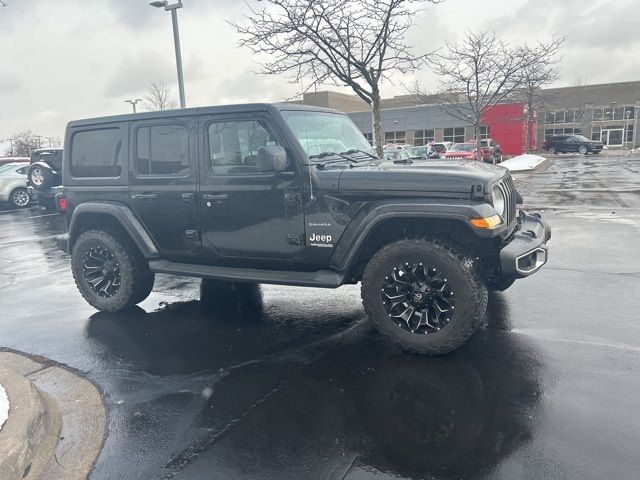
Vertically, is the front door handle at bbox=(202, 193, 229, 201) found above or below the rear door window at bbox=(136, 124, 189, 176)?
below

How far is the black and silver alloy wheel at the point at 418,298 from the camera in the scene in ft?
13.3

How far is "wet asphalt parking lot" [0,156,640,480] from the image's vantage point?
113 inches

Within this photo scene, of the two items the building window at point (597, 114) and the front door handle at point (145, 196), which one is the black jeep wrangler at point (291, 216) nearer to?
the front door handle at point (145, 196)

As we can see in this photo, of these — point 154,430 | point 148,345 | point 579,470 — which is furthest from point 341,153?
point 579,470

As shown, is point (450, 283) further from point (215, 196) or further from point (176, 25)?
point (176, 25)

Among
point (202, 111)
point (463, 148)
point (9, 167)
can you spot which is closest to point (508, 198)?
point (202, 111)

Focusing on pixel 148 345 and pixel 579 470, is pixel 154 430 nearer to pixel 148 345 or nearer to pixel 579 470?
pixel 148 345

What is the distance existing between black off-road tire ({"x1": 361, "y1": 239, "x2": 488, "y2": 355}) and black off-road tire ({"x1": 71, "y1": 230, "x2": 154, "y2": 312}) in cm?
266

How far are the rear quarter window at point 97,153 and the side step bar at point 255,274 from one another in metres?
1.12

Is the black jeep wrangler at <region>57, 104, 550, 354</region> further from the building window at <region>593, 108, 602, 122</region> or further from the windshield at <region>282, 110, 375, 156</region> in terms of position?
the building window at <region>593, 108, 602, 122</region>

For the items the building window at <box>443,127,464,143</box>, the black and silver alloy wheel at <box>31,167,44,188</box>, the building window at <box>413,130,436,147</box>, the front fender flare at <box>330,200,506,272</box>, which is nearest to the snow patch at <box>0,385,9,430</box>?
the front fender flare at <box>330,200,506,272</box>

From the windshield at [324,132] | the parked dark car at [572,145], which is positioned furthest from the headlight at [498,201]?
the parked dark car at [572,145]

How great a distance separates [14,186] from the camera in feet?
59.9

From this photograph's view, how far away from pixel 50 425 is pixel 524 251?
3.60 meters
